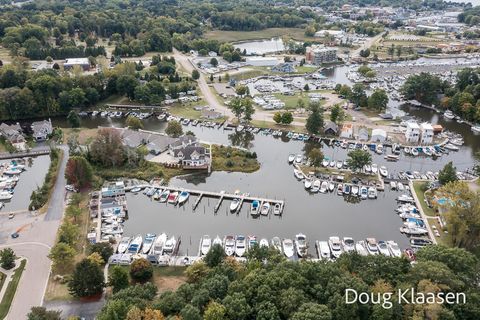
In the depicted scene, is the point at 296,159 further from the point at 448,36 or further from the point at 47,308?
the point at 448,36

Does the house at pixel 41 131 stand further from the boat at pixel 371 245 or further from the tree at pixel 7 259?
the boat at pixel 371 245

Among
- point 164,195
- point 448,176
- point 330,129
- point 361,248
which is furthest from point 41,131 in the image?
point 448,176

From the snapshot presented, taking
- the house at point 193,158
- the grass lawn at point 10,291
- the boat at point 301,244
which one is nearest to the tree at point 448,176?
the boat at point 301,244

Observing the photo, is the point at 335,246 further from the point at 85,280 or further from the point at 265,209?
the point at 85,280

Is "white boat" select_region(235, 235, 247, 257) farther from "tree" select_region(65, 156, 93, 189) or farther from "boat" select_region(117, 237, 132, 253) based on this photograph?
"tree" select_region(65, 156, 93, 189)

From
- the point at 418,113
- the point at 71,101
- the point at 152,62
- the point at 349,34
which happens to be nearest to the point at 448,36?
the point at 349,34

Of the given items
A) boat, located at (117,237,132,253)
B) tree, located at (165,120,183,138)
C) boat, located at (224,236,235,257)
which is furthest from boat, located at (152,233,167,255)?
tree, located at (165,120,183,138)
